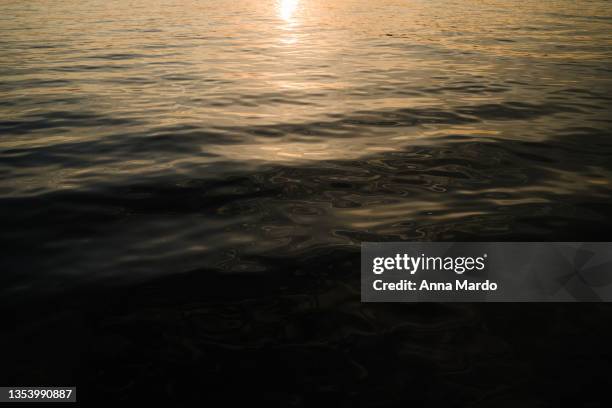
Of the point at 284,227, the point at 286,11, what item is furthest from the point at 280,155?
the point at 286,11

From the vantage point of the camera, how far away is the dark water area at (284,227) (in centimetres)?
280

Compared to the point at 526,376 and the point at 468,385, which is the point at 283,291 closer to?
the point at 468,385

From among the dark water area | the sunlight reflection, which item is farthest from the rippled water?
the sunlight reflection

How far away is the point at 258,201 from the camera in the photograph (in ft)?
17.3

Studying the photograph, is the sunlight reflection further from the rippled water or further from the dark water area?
the dark water area

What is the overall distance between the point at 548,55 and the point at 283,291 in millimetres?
16442

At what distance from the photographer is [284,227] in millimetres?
4645

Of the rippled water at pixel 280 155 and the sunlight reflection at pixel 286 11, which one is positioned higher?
the sunlight reflection at pixel 286 11

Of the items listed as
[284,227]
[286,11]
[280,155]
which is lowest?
[284,227]

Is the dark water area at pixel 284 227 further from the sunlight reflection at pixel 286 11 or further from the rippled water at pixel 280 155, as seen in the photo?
the sunlight reflection at pixel 286 11

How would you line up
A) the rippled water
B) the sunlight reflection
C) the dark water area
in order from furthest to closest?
1. the sunlight reflection
2. the rippled water
3. the dark water area

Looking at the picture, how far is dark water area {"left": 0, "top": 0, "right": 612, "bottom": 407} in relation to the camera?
2.80 metres

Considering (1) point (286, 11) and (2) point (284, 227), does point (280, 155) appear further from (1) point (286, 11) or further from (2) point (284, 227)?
(1) point (286, 11)

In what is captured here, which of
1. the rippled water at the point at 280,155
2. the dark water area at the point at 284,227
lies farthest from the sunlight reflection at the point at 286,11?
the dark water area at the point at 284,227
